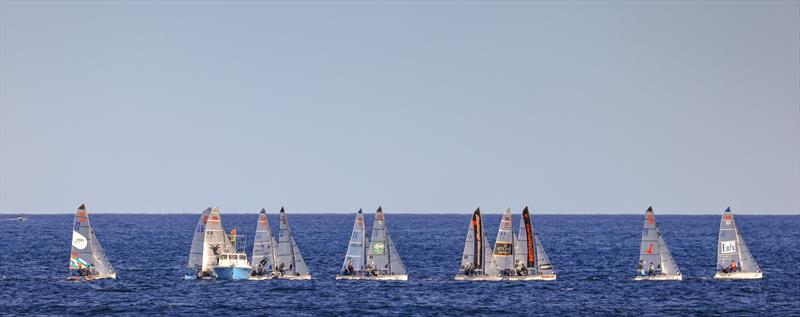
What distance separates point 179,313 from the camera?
9975 cm

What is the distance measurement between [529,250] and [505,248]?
10.3ft

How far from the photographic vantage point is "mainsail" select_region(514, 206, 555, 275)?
402 feet

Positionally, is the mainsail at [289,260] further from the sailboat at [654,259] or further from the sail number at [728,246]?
the sail number at [728,246]

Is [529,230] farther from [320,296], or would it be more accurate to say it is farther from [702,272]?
[702,272]

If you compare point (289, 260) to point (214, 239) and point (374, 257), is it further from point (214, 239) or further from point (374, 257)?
point (374, 257)

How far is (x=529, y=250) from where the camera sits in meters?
126

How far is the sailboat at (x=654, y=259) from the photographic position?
12169 centimetres


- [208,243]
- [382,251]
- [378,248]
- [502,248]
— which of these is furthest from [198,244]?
[502,248]

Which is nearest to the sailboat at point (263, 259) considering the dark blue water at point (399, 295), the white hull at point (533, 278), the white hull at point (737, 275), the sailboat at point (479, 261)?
the dark blue water at point (399, 295)

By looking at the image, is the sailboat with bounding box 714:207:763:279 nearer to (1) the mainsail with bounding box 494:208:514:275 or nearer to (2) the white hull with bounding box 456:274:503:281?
(1) the mainsail with bounding box 494:208:514:275

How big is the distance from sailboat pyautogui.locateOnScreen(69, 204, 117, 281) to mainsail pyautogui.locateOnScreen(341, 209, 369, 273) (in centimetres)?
2332

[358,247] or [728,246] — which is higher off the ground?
[728,246]

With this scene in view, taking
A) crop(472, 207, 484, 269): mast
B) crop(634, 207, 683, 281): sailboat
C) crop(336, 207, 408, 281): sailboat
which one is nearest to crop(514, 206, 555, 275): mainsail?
crop(472, 207, 484, 269): mast

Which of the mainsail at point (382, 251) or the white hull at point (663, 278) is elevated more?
the mainsail at point (382, 251)
